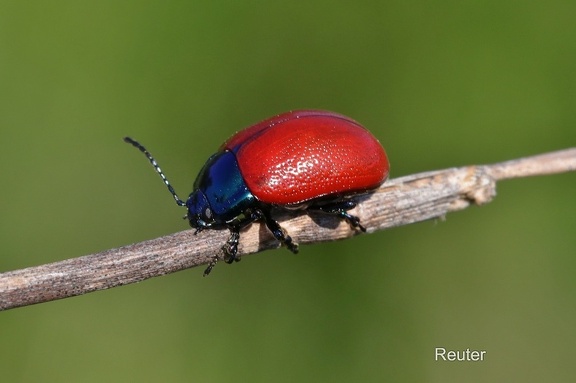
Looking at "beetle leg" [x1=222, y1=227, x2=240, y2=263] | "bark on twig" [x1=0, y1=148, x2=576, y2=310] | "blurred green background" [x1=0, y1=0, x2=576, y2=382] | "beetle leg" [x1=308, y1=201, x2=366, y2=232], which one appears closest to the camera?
"bark on twig" [x1=0, y1=148, x2=576, y2=310]

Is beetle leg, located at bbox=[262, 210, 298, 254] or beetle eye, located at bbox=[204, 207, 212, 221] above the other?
beetle eye, located at bbox=[204, 207, 212, 221]

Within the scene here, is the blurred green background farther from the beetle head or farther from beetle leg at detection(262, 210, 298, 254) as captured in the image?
beetle leg at detection(262, 210, 298, 254)

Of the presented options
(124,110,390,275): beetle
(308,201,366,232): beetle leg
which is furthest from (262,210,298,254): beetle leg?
(308,201,366,232): beetle leg

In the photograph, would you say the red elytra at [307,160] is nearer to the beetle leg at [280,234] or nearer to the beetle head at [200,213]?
the beetle leg at [280,234]

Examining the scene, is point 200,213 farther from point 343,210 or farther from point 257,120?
point 257,120

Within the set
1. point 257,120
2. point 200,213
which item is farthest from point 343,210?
point 257,120

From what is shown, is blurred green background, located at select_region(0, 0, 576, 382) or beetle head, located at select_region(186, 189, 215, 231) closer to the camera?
beetle head, located at select_region(186, 189, 215, 231)

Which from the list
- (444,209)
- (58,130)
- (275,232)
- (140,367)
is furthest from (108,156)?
(444,209)
